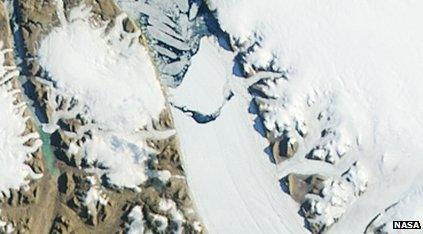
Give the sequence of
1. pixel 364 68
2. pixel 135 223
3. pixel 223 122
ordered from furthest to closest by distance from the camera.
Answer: pixel 223 122 < pixel 364 68 < pixel 135 223

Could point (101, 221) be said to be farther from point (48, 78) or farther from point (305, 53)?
point (305, 53)

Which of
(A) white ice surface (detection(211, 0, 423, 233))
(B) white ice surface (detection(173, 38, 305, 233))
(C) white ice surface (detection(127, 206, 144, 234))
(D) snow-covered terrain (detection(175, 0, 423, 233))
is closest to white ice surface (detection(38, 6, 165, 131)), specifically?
(B) white ice surface (detection(173, 38, 305, 233))

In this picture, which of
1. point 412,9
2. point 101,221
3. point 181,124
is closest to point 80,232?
point 101,221

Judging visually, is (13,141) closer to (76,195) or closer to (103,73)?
(76,195)

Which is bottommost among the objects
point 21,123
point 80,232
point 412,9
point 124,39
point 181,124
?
point 80,232

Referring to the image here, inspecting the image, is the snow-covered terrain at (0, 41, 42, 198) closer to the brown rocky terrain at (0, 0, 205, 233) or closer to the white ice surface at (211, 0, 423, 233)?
the brown rocky terrain at (0, 0, 205, 233)

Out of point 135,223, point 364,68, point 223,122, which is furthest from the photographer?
point 223,122

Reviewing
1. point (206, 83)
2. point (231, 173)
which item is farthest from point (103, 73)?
point (231, 173)
